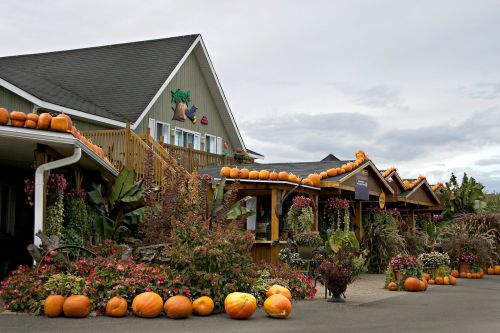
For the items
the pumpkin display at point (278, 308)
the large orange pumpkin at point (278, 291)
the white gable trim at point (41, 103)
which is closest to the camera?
the pumpkin display at point (278, 308)

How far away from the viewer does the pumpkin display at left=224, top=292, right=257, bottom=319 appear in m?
9.62

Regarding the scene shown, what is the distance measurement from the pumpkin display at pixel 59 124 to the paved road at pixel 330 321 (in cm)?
321

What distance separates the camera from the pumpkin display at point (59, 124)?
11.1 metres

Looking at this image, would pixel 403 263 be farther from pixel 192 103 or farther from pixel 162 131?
pixel 192 103

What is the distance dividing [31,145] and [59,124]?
42.7 inches

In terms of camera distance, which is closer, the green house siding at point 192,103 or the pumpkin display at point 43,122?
the pumpkin display at point 43,122

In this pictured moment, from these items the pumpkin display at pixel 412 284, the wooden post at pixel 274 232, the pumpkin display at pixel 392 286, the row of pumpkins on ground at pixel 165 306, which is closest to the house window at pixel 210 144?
the wooden post at pixel 274 232

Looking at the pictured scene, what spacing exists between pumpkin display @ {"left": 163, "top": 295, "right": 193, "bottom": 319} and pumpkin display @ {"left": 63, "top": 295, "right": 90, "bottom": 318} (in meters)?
1.13

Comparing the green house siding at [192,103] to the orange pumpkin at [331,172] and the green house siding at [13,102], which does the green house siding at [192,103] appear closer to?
the green house siding at [13,102]

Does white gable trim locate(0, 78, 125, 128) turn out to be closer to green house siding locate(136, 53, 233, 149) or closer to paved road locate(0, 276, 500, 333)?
green house siding locate(136, 53, 233, 149)

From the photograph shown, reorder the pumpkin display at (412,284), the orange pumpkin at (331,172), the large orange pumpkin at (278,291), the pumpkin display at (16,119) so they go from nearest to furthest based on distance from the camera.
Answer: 1. the pumpkin display at (16,119)
2. the large orange pumpkin at (278,291)
3. the pumpkin display at (412,284)
4. the orange pumpkin at (331,172)

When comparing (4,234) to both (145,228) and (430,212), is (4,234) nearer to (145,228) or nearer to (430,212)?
(145,228)

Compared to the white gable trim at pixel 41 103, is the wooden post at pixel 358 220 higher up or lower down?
lower down

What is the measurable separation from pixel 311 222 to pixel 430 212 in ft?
45.7
